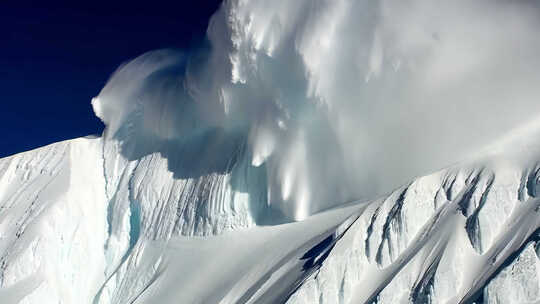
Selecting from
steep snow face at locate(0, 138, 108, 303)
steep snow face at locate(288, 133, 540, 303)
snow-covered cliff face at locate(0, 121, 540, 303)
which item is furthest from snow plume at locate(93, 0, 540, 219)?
steep snow face at locate(0, 138, 108, 303)

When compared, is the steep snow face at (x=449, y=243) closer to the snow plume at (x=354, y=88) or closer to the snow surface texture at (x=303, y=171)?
the snow surface texture at (x=303, y=171)

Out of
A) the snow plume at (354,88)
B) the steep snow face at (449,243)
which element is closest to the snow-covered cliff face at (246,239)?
the steep snow face at (449,243)

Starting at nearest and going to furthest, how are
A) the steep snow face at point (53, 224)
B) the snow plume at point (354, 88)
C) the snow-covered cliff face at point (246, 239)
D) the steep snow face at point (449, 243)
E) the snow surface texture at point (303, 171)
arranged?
the steep snow face at point (449, 243) < the snow-covered cliff face at point (246, 239) < the snow surface texture at point (303, 171) < the snow plume at point (354, 88) < the steep snow face at point (53, 224)

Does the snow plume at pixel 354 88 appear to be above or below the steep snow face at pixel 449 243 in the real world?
above

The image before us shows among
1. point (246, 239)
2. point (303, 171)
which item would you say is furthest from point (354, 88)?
point (246, 239)

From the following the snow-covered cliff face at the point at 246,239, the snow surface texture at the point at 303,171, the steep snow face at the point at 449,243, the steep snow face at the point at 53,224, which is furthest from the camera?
the steep snow face at the point at 53,224

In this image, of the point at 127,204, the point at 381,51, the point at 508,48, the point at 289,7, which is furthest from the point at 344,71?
the point at 127,204

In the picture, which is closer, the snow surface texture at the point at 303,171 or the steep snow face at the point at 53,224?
the snow surface texture at the point at 303,171

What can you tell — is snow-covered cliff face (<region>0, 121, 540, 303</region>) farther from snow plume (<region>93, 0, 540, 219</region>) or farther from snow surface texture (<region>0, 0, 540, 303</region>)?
snow plume (<region>93, 0, 540, 219</region>)
